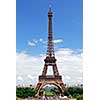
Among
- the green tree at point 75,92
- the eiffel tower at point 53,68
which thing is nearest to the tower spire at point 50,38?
the eiffel tower at point 53,68

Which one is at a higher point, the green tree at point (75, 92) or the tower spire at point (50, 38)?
the tower spire at point (50, 38)

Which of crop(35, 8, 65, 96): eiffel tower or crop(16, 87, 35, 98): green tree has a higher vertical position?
crop(35, 8, 65, 96): eiffel tower

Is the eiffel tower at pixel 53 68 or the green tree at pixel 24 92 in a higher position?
the eiffel tower at pixel 53 68

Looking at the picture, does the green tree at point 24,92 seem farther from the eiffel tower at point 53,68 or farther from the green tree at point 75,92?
the green tree at point 75,92

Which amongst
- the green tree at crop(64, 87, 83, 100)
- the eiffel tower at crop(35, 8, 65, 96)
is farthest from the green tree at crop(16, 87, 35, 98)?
the green tree at crop(64, 87, 83, 100)

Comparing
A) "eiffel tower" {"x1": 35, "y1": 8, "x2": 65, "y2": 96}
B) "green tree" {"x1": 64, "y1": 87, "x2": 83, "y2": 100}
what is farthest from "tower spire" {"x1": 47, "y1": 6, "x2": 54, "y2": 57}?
"green tree" {"x1": 64, "y1": 87, "x2": 83, "y2": 100}

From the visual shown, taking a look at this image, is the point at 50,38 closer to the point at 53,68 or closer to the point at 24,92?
the point at 53,68

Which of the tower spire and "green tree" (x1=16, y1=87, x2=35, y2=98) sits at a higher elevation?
the tower spire

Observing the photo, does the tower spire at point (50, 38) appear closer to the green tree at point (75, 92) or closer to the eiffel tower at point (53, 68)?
the eiffel tower at point (53, 68)

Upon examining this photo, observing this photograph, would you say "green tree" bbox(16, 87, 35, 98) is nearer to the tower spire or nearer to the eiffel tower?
the eiffel tower
